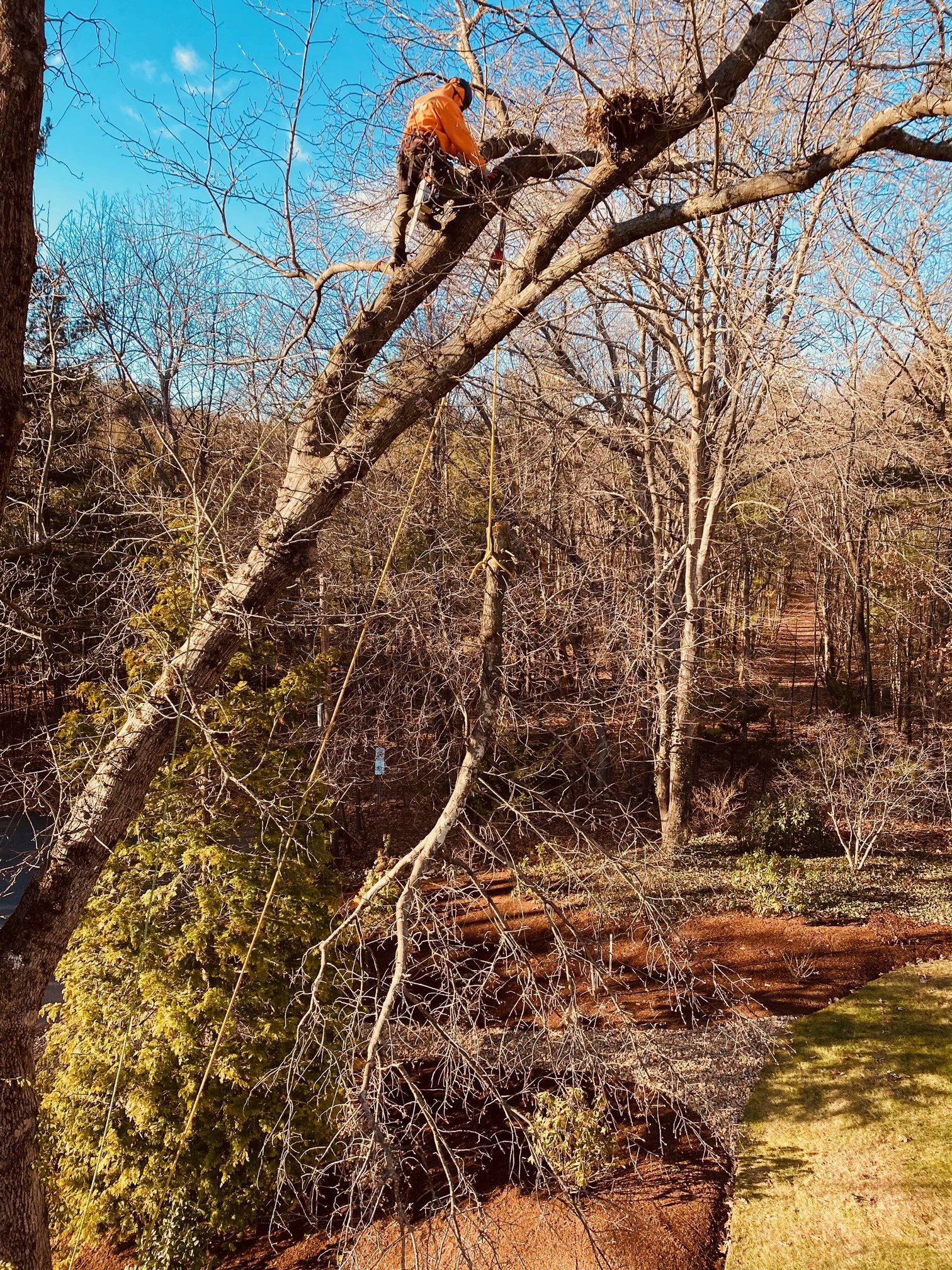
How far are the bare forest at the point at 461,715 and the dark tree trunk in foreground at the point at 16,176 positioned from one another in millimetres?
13

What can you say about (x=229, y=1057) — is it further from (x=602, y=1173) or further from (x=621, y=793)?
(x=621, y=793)

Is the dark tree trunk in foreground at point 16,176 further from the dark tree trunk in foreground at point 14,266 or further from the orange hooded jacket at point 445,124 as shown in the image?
the orange hooded jacket at point 445,124

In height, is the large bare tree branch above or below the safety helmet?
below

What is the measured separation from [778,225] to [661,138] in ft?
10.3

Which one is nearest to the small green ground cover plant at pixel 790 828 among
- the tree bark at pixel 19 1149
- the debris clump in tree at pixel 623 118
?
the tree bark at pixel 19 1149

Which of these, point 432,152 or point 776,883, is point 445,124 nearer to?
point 432,152

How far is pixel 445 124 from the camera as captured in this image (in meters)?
2.77

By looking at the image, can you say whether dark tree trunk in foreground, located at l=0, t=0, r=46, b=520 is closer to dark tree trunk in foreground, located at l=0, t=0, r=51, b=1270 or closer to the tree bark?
dark tree trunk in foreground, located at l=0, t=0, r=51, b=1270

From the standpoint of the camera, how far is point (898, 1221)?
189 inches

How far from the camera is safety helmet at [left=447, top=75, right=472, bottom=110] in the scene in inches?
118

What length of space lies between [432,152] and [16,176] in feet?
4.63

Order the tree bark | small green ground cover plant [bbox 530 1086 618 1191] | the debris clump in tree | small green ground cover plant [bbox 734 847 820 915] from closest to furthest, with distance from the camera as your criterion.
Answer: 1. the debris clump in tree
2. the tree bark
3. small green ground cover plant [bbox 530 1086 618 1191]
4. small green ground cover plant [bbox 734 847 820 915]

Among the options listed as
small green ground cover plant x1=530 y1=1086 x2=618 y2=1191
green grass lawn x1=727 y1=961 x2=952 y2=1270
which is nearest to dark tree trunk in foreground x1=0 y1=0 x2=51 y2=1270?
small green ground cover plant x1=530 y1=1086 x2=618 y2=1191

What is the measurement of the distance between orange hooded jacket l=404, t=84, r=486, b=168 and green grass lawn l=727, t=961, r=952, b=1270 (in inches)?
248
